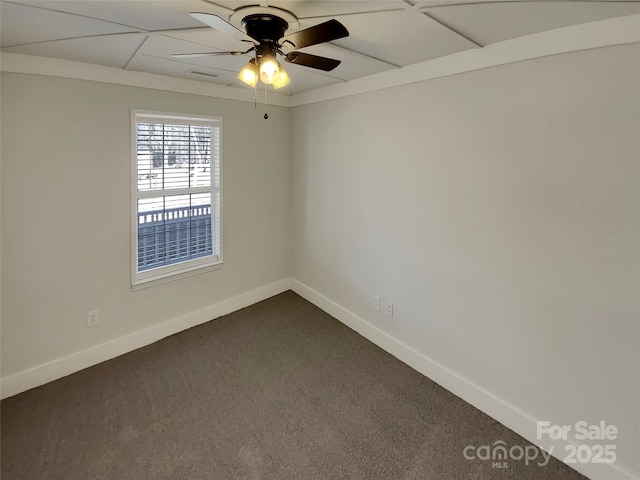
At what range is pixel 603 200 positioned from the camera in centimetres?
175

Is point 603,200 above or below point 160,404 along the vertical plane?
above

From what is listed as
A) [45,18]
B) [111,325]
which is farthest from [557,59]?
[111,325]

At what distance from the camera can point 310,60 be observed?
1.72 metres

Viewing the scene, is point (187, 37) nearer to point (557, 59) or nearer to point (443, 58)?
point (443, 58)

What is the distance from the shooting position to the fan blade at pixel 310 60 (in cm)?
166

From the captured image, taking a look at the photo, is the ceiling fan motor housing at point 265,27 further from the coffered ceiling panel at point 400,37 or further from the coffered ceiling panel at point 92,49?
the coffered ceiling panel at point 92,49

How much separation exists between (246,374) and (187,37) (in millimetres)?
2344

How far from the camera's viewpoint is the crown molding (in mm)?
1673

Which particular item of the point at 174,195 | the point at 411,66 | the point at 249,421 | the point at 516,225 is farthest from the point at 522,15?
the point at 174,195

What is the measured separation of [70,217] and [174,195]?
861 mm

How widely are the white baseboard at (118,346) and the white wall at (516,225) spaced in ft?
4.67

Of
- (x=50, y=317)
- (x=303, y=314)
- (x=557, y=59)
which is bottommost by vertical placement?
(x=303, y=314)

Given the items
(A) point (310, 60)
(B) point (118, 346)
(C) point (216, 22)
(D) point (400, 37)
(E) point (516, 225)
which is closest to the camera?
(C) point (216, 22)

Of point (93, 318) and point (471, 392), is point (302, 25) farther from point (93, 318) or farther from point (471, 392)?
point (93, 318)
